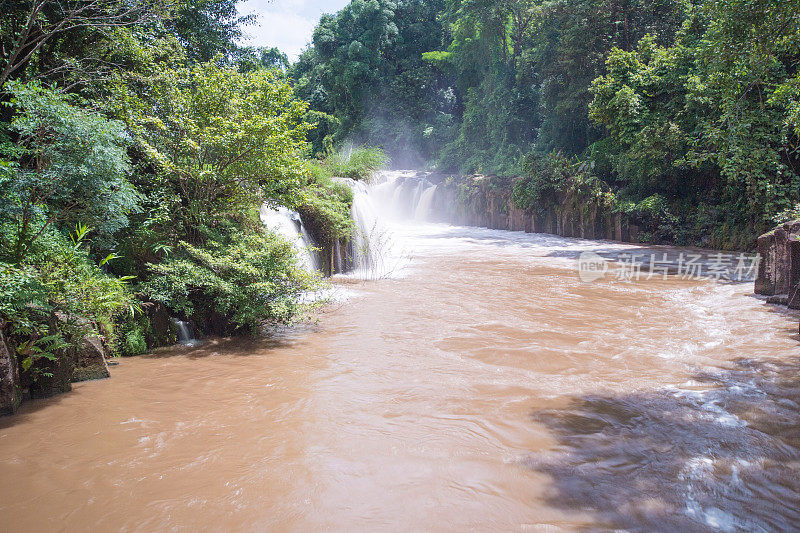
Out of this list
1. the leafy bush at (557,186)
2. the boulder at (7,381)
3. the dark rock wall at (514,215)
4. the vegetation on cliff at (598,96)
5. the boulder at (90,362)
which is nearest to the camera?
the boulder at (7,381)

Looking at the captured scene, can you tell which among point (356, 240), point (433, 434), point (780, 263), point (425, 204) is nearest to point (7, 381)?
point (433, 434)

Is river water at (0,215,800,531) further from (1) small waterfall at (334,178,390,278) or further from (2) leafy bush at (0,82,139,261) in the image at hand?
(1) small waterfall at (334,178,390,278)

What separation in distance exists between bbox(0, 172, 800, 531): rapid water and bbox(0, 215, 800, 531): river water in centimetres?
2

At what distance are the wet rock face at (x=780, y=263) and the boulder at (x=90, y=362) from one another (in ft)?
32.0

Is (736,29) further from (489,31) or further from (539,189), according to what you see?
(489,31)

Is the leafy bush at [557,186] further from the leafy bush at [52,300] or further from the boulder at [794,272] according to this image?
the leafy bush at [52,300]

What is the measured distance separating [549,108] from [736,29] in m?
19.9

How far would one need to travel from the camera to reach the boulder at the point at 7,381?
165 inches

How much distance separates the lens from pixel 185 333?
21.9ft

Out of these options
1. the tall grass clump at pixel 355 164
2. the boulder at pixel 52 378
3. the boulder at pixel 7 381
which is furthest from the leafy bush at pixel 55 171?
the tall grass clump at pixel 355 164

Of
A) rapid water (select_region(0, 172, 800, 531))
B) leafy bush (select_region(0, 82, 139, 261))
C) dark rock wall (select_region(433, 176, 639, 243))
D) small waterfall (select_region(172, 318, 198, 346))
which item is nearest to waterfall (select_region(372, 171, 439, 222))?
dark rock wall (select_region(433, 176, 639, 243))

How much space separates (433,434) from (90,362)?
12.8 feet

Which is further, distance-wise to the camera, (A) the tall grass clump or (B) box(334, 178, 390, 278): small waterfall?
(A) the tall grass clump

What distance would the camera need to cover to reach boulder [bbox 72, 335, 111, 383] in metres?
5.12
